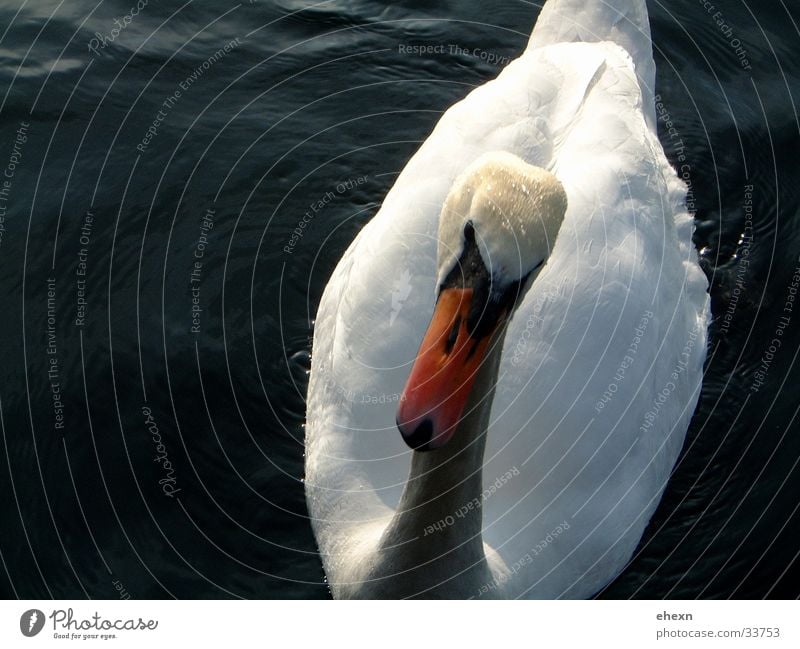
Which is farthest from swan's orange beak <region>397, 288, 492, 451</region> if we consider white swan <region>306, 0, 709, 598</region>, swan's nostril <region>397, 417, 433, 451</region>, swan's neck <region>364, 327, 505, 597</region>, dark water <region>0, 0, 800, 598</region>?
dark water <region>0, 0, 800, 598</region>

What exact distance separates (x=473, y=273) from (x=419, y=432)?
57cm

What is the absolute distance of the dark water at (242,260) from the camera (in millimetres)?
6387

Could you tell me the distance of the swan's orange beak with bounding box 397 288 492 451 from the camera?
13.4ft

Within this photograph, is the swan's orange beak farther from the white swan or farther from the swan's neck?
the swan's neck

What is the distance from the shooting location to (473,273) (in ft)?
13.4

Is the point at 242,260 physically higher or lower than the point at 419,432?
lower

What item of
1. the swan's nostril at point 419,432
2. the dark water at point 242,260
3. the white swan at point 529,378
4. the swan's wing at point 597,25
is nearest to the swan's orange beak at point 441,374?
the swan's nostril at point 419,432

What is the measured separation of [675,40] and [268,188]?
340 cm

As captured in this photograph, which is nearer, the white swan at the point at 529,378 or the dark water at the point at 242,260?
the white swan at the point at 529,378

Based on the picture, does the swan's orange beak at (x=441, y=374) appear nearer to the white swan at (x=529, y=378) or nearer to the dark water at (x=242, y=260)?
the white swan at (x=529, y=378)

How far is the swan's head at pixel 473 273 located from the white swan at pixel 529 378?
361mm

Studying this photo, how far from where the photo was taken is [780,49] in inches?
362

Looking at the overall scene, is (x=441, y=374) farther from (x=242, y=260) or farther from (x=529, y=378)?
(x=242, y=260)

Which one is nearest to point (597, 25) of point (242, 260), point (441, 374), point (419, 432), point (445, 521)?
point (242, 260)
